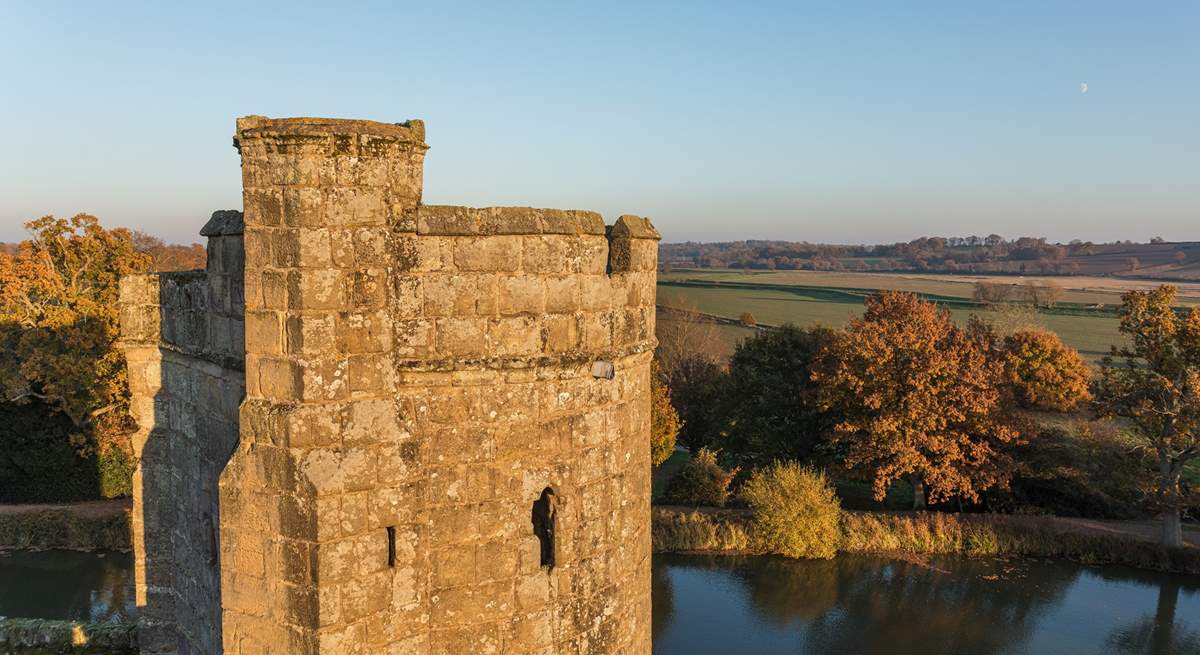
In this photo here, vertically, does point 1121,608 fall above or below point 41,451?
below

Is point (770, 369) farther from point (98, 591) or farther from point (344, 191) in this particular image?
point (344, 191)

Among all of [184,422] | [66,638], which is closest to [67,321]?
[66,638]

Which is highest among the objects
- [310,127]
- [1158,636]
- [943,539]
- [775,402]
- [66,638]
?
[310,127]

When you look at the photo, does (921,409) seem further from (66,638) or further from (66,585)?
(66,585)

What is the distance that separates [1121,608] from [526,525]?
18706 mm

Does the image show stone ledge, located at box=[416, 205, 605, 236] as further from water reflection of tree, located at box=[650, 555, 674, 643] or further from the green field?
the green field

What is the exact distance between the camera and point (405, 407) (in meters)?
4.17

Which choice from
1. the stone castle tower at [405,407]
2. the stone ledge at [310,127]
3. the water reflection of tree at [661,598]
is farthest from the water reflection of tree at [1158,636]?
the stone ledge at [310,127]

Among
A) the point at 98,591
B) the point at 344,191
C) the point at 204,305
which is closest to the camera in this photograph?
the point at 344,191

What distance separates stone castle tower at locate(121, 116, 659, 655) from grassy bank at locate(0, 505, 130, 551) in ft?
61.8

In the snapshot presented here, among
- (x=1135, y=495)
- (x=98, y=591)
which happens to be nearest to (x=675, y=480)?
(x=1135, y=495)

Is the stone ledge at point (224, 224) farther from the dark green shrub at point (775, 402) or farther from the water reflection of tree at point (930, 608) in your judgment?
the dark green shrub at point (775, 402)

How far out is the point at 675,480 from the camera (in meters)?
24.1

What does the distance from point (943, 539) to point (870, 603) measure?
4.26 m
